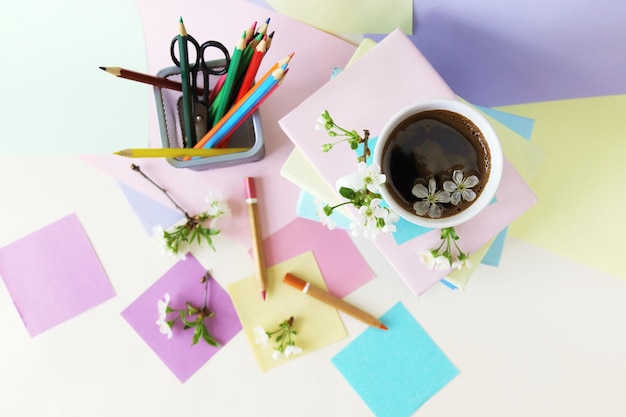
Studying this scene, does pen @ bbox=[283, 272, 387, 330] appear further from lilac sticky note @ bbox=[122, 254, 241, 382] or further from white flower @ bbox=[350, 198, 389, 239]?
white flower @ bbox=[350, 198, 389, 239]

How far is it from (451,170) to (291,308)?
30 cm

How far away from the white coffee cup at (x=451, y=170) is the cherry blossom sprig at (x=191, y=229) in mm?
272

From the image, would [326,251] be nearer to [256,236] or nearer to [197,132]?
[256,236]

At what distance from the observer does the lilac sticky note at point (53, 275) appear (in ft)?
2.12

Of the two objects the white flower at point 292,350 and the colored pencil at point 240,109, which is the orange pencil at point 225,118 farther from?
the white flower at point 292,350

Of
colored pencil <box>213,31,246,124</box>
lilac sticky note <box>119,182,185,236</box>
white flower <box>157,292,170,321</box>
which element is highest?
colored pencil <box>213,31,246,124</box>

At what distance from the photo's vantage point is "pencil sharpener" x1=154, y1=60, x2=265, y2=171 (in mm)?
557

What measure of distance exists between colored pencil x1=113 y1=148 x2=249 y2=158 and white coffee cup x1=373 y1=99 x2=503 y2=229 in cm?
21

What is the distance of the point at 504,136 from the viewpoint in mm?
590

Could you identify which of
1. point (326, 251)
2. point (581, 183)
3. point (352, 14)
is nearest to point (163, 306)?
point (326, 251)

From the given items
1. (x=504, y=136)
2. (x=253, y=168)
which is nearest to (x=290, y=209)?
(x=253, y=168)

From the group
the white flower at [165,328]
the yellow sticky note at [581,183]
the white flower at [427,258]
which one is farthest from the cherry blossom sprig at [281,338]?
the yellow sticky note at [581,183]

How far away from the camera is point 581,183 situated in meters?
0.63

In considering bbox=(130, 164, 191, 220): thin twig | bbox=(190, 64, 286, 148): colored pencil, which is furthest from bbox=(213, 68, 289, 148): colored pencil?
bbox=(130, 164, 191, 220): thin twig
